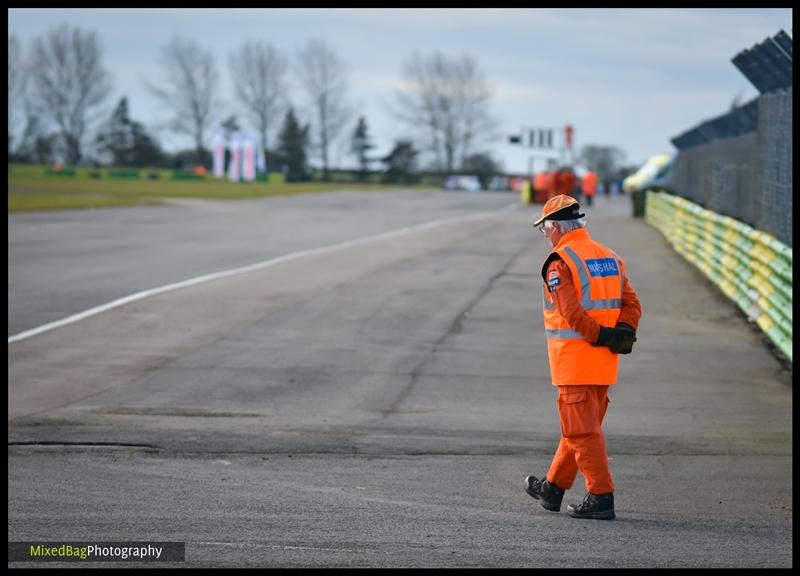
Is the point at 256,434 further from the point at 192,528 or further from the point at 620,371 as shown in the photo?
the point at 620,371

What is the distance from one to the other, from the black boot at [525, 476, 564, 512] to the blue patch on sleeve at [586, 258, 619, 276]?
1163 millimetres

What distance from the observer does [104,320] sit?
14.9 m

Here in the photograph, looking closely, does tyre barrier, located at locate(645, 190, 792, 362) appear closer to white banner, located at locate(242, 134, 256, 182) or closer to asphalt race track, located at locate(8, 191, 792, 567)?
asphalt race track, located at locate(8, 191, 792, 567)

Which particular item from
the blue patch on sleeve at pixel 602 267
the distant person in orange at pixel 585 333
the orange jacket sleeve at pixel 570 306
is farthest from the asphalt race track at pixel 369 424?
the blue patch on sleeve at pixel 602 267

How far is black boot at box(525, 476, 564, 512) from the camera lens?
7.00m

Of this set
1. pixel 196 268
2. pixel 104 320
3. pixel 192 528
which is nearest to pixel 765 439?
pixel 192 528

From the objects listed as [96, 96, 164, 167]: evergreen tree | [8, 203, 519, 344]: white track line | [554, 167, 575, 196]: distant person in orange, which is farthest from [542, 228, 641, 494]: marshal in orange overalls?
[96, 96, 164, 167]: evergreen tree

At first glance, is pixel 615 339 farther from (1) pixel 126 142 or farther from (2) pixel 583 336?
(1) pixel 126 142

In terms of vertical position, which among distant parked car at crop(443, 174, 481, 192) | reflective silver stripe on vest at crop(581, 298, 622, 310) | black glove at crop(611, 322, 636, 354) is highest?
reflective silver stripe on vest at crop(581, 298, 622, 310)

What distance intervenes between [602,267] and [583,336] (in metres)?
0.37

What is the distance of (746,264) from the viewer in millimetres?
16031

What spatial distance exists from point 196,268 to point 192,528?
1518 centimetres

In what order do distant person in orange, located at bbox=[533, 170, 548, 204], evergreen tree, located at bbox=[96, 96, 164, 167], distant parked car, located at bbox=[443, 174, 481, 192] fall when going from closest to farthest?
1. distant person in orange, located at bbox=[533, 170, 548, 204]
2. distant parked car, located at bbox=[443, 174, 481, 192]
3. evergreen tree, located at bbox=[96, 96, 164, 167]

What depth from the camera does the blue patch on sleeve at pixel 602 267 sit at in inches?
266
